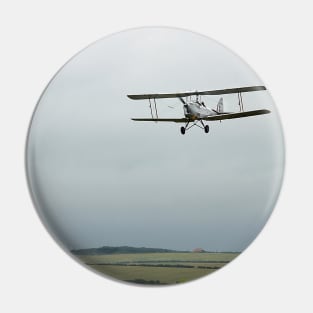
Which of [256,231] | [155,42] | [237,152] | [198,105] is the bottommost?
[256,231]

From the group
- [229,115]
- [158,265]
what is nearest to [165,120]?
[229,115]

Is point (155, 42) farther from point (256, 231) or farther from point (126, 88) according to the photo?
point (256, 231)

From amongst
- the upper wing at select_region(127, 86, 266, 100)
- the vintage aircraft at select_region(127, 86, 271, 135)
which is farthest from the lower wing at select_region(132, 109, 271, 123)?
the upper wing at select_region(127, 86, 266, 100)

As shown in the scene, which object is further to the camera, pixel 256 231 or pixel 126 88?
pixel 256 231

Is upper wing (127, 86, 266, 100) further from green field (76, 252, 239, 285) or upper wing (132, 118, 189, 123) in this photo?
green field (76, 252, 239, 285)

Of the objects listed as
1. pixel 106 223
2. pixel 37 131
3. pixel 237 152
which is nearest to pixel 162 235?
pixel 106 223

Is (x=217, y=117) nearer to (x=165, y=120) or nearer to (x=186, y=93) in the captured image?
(x=186, y=93)

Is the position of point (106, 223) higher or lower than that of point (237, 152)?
lower
